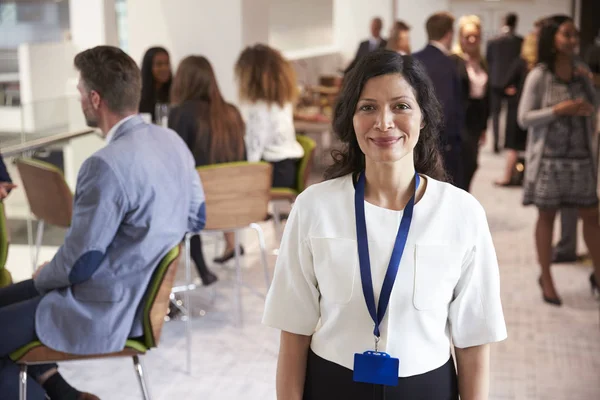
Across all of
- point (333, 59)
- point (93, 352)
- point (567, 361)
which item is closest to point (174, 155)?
point (93, 352)

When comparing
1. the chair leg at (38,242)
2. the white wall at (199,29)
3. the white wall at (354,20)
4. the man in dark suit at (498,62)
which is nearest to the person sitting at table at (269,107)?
the white wall at (199,29)

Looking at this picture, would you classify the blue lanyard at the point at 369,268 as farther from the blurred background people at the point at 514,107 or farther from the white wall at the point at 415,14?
the white wall at the point at 415,14

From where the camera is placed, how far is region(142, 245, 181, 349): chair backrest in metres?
3.03

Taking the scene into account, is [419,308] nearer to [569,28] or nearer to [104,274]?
[104,274]

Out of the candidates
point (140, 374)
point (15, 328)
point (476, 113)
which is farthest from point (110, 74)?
point (476, 113)

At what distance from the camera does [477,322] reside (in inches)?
77.3

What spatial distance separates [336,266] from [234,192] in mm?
2685

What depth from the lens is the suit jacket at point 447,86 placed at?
212 inches

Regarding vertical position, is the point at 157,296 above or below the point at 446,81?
below

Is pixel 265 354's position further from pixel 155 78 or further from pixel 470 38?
pixel 470 38

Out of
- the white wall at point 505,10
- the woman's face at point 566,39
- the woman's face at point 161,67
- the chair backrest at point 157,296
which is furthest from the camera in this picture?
the white wall at point 505,10

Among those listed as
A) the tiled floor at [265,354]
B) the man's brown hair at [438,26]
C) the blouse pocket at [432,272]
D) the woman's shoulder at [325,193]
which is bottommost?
the tiled floor at [265,354]

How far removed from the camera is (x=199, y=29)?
611 centimetres

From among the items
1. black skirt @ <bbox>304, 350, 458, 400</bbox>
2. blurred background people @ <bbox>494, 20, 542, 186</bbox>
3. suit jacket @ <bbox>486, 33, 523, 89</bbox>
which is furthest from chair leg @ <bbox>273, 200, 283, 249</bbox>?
suit jacket @ <bbox>486, 33, 523, 89</bbox>
